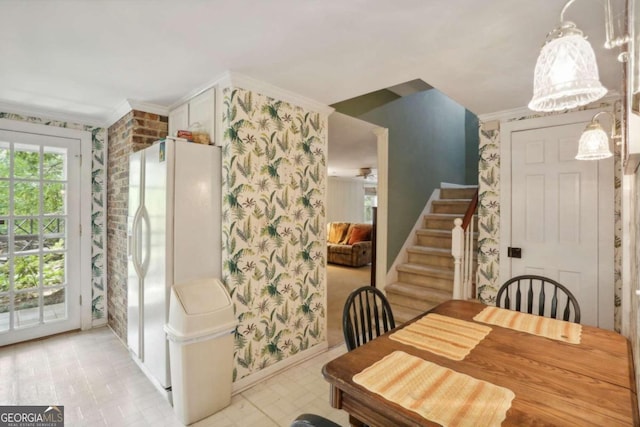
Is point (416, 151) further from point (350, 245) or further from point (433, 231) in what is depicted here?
point (350, 245)

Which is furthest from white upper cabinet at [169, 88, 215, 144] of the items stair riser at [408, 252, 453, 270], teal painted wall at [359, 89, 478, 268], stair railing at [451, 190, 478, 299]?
stair riser at [408, 252, 453, 270]

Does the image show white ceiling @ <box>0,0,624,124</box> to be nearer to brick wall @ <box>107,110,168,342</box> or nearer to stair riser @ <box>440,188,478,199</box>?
brick wall @ <box>107,110,168,342</box>

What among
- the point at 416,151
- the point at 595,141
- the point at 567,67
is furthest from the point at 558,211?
the point at 567,67

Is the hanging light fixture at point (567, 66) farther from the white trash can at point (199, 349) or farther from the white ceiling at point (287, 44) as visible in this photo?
the white trash can at point (199, 349)

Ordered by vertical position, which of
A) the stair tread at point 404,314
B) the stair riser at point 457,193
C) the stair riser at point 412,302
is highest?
the stair riser at point 457,193

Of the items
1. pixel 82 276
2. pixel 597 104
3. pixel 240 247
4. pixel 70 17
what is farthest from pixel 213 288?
pixel 597 104

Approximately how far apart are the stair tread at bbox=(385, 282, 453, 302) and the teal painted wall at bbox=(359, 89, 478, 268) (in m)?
0.31

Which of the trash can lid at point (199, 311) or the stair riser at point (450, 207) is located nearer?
the trash can lid at point (199, 311)

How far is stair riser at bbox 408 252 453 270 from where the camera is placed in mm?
3641

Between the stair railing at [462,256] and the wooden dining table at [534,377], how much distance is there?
125cm

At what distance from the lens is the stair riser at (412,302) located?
10.9 feet

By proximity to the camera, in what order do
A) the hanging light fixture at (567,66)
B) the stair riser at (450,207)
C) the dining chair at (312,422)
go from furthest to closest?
the stair riser at (450,207) < the hanging light fixture at (567,66) < the dining chair at (312,422)

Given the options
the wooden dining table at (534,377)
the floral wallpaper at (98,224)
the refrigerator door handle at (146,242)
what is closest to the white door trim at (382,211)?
the wooden dining table at (534,377)

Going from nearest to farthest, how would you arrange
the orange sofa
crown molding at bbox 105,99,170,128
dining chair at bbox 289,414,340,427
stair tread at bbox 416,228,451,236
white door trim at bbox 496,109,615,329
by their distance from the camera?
dining chair at bbox 289,414,340,427 → white door trim at bbox 496,109,615,329 → crown molding at bbox 105,99,170,128 → stair tread at bbox 416,228,451,236 → the orange sofa
